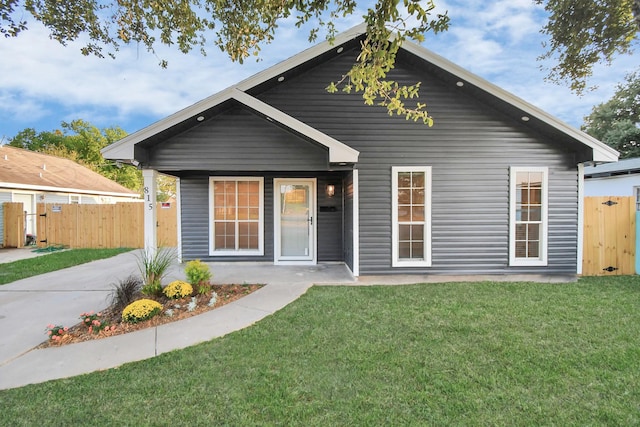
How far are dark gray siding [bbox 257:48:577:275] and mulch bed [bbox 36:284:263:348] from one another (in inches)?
105

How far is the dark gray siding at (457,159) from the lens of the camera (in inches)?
256

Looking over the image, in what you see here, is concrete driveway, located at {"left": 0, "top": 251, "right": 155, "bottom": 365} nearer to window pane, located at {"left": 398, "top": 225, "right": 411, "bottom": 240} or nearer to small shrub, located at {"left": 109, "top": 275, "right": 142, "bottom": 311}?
small shrub, located at {"left": 109, "top": 275, "right": 142, "bottom": 311}

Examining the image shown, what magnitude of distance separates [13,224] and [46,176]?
384 centimetres

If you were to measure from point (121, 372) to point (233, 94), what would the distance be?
173 inches

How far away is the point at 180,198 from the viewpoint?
782 cm

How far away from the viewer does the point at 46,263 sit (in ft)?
26.9

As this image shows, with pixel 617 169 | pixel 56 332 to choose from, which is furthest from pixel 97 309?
pixel 617 169

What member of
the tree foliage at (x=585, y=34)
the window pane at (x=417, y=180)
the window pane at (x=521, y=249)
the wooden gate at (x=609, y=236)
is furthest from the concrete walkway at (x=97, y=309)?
the tree foliage at (x=585, y=34)

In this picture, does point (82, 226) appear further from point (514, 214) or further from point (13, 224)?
point (514, 214)

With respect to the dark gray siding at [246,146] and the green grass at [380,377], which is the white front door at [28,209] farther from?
the green grass at [380,377]

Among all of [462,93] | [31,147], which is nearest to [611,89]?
[462,93]

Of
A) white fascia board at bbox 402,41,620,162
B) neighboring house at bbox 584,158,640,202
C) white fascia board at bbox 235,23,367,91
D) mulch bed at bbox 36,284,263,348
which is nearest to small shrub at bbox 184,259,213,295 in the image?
mulch bed at bbox 36,284,263,348

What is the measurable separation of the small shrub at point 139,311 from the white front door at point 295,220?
12.3 feet

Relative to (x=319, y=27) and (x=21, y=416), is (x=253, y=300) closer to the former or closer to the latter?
(x=21, y=416)
